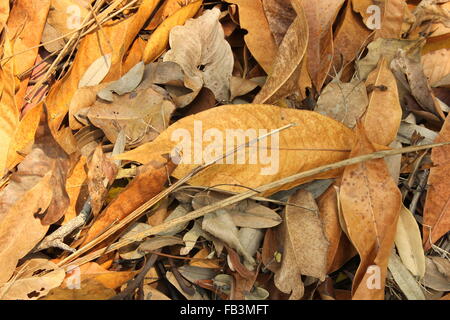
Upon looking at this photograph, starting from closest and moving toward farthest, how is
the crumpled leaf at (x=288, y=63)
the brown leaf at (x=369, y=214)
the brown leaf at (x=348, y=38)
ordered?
1. the brown leaf at (x=369, y=214)
2. the crumpled leaf at (x=288, y=63)
3. the brown leaf at (x=348, y=38)

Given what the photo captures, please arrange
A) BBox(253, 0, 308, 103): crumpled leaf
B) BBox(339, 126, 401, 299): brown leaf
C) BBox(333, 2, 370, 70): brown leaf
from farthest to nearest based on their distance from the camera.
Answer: BBox(333, 2, 370, 70): brown leaf → BBox(253, 0, 308, 103): crumpled leaf → BBox(339, 126, 401, 299): brown leaf

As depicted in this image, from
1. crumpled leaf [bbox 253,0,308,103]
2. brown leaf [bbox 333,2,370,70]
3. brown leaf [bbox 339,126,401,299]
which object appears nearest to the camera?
brown leaf [bbox 339,126,401,299]

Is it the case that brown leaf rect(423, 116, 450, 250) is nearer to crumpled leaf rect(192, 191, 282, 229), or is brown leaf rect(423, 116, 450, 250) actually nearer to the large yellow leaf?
the large yellow leaf

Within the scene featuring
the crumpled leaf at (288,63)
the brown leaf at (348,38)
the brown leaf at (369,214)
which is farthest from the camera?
the brown leaf at (348,38)

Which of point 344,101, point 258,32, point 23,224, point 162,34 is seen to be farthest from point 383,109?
point 23,224

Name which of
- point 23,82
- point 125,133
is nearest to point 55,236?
point 125,133

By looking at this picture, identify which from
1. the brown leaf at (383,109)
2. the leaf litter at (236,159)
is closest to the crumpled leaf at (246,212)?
the leaf litter at (236,159)

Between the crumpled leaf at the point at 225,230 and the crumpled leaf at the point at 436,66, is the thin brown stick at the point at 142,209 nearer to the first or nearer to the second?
the crumpled leaf at the point at 225,230

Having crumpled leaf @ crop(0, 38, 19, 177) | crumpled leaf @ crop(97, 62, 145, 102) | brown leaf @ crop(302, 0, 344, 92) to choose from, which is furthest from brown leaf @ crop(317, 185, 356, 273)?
crumpled leaf @ crop(0, 38, 19, 177)
